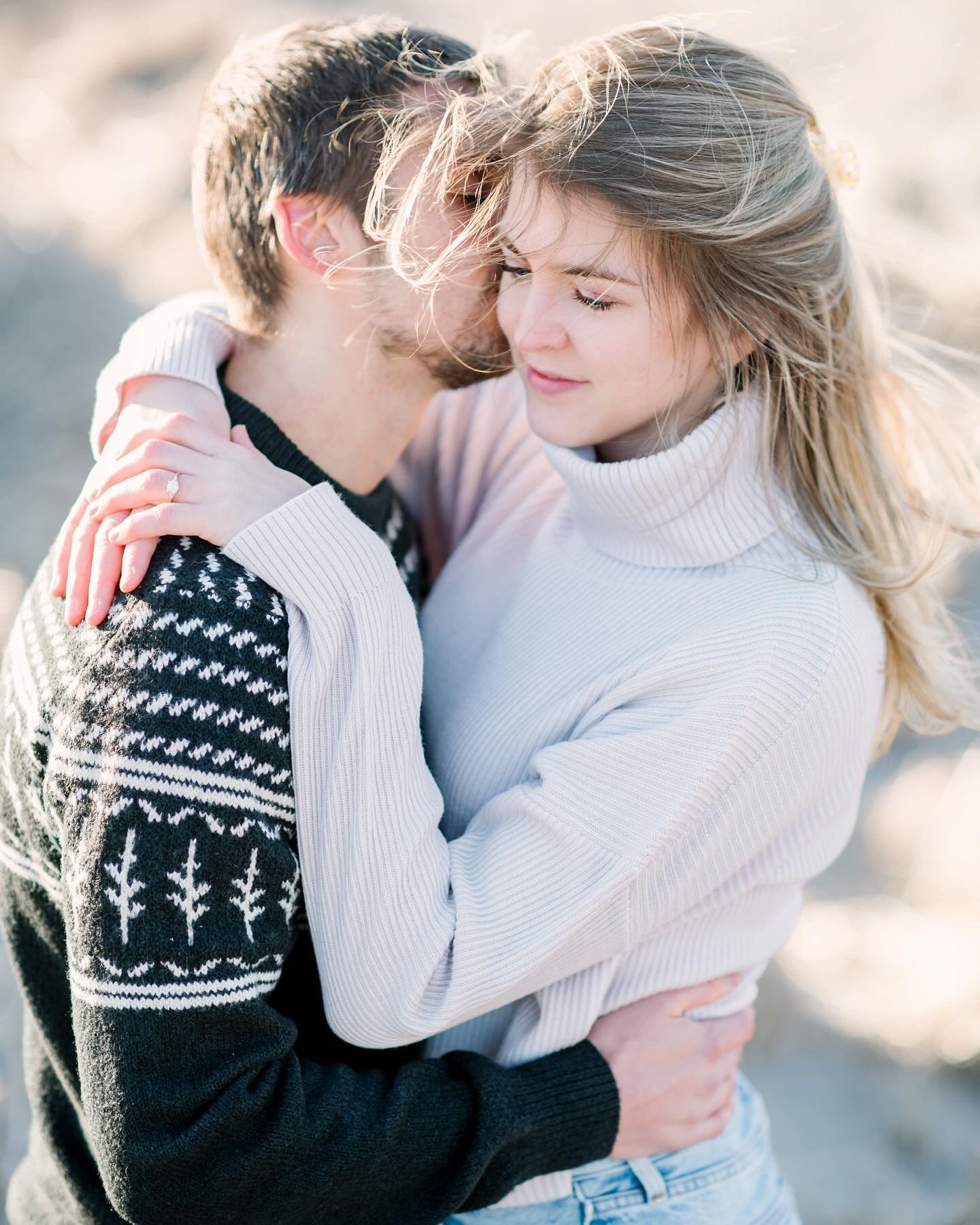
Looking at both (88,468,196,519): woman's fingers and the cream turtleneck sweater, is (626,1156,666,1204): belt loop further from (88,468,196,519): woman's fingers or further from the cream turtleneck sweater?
(88,468,196,519): woman's fingers

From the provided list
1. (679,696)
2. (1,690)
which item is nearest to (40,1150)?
(1,690)

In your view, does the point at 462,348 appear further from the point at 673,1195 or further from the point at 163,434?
the point at 673,1195

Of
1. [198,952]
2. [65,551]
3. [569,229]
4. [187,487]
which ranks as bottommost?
[198,952]

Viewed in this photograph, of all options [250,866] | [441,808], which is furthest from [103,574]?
[441,808]

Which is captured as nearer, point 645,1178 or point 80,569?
point 80,569

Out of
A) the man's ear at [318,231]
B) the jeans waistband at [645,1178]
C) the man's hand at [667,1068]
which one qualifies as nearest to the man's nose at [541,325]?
the man's ear at [318,231]

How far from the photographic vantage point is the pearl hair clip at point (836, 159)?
61.9 inches

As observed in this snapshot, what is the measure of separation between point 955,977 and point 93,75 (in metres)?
5.36

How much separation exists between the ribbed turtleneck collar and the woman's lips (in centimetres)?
11

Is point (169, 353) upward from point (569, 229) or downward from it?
downward

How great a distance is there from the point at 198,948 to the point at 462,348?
1.00 m

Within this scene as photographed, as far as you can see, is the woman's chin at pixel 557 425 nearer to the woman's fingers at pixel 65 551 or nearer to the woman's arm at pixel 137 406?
the woman's arm at pixel 137 406

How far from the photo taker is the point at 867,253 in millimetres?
1846

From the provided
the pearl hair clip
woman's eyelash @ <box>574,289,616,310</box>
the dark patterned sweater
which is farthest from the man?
the pearl hair clip
